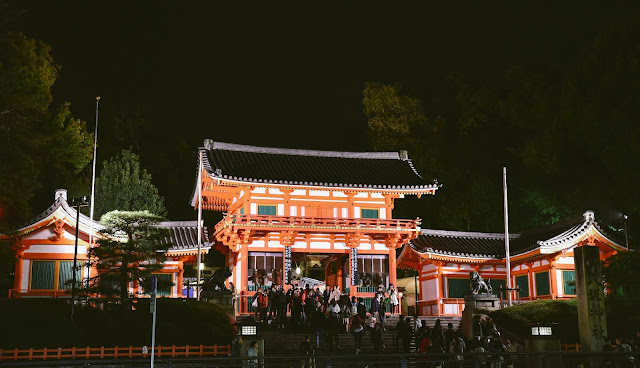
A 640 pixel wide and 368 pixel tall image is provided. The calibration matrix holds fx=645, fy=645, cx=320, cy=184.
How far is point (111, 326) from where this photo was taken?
22391 mm

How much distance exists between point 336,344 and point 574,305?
38.2 feet

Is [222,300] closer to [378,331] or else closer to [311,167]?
[378,331]

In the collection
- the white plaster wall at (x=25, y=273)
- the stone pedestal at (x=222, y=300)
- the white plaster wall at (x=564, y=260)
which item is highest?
the white plaster wall at (x=564, y=260)

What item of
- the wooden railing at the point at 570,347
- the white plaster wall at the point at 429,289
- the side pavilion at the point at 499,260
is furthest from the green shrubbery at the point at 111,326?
the white plaster wall at the point at 429,289

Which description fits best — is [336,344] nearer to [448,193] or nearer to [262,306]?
[262,306]

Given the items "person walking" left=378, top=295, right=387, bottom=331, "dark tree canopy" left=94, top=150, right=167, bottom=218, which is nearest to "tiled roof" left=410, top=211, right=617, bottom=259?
"person walking" left=378, top=295, right=387, bottom=331

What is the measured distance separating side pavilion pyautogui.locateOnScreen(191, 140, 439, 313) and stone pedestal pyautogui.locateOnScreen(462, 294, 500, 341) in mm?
9339

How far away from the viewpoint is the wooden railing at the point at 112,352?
1830 centimetres

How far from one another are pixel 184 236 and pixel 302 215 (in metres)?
6.73

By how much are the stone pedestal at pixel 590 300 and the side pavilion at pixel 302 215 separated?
1623 centimetres

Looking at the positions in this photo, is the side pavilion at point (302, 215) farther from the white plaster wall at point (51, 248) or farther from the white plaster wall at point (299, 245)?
the white plaster wall at point (51, 248)

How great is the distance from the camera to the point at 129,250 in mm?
23859

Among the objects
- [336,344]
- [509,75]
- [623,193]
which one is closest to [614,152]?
[623,193]

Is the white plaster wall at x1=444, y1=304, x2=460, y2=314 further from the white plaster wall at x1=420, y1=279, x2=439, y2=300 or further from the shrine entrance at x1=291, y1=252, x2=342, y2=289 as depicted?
the shrine entrance at x1=291, y1=252, x2=342, y2=289
